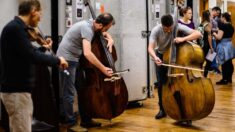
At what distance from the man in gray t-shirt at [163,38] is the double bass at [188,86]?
103 mm

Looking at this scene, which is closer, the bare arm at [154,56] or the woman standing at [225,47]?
the bare arm at [154,56]

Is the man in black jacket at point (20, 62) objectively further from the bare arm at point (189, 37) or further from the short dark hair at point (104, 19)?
the bare arm at point (189, 37)

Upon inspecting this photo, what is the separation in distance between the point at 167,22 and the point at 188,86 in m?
0.72

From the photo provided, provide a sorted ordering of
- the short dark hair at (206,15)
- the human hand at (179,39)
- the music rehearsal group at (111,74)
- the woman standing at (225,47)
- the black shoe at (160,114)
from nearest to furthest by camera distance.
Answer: the music rehearsal group at (111,74), the human hand at (179,39), the black shoe at (160,114), the short dark hair at (206,15), the woman standing at (225,47)

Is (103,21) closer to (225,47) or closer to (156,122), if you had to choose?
(156,122)

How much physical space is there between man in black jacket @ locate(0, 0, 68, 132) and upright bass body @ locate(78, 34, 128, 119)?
137 centimetres

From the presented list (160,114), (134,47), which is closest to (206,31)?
(134,47)

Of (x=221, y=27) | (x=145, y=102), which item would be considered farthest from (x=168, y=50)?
(x=221, y=27)

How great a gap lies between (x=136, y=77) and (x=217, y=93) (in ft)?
5.96

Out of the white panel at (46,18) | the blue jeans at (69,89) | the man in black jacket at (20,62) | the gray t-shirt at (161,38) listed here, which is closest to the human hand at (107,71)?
the blue jeans at (69,89)

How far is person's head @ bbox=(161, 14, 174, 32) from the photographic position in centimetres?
425

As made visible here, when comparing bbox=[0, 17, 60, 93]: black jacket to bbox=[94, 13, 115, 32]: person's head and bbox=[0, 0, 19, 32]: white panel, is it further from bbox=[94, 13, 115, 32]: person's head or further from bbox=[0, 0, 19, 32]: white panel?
bbox=[0, 0, 19, 32]: white panel

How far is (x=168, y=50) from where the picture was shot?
439 centimetres

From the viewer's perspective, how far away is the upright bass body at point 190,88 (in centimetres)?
405
